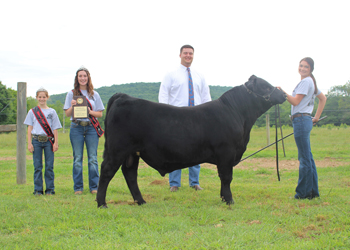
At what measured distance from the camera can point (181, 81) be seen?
19.7ft

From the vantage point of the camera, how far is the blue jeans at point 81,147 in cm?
561

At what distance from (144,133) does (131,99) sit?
0.60 meters

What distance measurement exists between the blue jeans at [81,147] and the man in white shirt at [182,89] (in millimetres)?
1520

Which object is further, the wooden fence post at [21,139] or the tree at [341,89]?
the tree at [341,89]

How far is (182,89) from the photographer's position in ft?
19.7

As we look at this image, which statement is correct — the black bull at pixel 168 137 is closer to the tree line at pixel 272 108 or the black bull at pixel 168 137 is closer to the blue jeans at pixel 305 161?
the blue jeans at pixel 305 161

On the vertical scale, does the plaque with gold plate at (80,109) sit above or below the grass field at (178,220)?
above

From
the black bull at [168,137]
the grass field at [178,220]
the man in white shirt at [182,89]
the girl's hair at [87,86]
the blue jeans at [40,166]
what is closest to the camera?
the grass field at [178,220]

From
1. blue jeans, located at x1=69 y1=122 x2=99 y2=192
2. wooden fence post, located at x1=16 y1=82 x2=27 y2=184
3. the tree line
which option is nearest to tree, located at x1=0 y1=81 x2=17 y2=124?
the tree line

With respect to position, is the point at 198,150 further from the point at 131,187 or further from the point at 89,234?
the point at 89,234

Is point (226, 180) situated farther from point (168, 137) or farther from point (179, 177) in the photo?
point (179, 177)

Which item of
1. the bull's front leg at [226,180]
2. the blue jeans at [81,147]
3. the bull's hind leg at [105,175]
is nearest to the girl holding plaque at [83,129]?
the blue jeans at [81,147]

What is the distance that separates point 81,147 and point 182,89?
2306mm

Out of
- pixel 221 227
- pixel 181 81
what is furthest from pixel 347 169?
pixel 221 227
